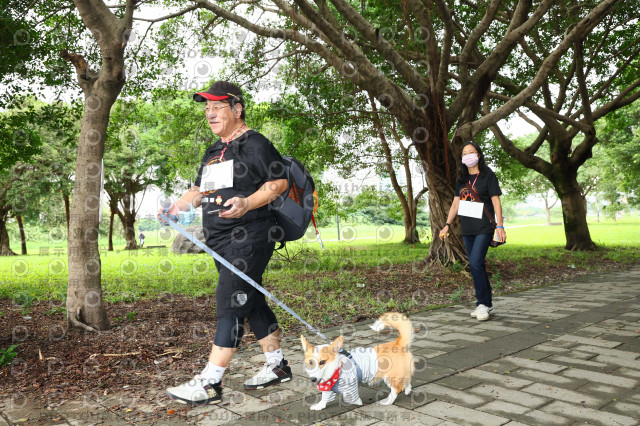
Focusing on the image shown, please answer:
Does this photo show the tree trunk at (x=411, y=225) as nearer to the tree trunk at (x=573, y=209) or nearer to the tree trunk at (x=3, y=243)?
the tree trunk at (x=573, y=209)

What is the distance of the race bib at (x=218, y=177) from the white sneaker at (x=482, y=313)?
12.7 ft

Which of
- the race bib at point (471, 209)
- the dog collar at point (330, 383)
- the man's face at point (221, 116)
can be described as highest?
the man's face at point (221, 116)

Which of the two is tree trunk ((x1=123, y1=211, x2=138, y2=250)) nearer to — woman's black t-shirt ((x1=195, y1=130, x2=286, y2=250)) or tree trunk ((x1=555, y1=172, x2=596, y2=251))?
tree trunk ((x1=555, y1=172, x2=596, y2=251))

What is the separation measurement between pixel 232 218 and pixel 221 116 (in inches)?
29.6

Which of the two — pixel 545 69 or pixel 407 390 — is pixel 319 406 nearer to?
pixel 407 390

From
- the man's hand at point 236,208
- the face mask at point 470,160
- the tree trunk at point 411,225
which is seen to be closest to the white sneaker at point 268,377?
the man's hand at point 236,208

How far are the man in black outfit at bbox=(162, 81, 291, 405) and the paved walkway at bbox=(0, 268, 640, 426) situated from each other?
321 mm

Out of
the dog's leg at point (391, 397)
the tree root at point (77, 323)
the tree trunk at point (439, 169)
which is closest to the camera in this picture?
the dog's leg at point (391, 397)

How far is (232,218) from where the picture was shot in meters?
3.41

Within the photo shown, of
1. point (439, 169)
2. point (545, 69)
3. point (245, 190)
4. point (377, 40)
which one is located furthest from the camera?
point (439, 169)

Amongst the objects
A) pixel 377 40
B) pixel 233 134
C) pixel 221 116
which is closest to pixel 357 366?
pixel 233 134

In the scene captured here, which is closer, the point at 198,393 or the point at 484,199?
the point at 198,393

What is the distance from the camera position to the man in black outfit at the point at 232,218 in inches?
135

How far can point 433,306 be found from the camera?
23.2 feet
